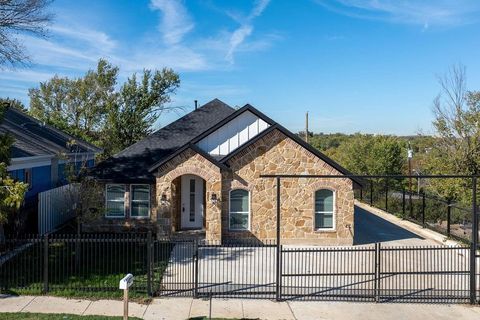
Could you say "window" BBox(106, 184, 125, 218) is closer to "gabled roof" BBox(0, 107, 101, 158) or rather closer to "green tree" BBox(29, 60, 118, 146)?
"gabled roof" BBox(0, 107, 101, 158)

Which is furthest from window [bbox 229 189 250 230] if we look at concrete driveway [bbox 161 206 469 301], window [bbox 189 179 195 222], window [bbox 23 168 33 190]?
window [bbox 23 168 33 190]

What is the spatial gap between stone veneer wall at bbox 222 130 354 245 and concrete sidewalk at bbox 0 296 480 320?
676 cm

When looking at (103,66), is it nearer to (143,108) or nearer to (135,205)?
(143,108)

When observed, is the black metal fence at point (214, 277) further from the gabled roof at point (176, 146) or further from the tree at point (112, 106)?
the tree at point (112, 106)

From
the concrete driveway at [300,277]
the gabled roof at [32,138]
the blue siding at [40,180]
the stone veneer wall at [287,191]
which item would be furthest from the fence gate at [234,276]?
the blue siding at [40,180]

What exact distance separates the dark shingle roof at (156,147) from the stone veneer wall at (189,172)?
0.73 m

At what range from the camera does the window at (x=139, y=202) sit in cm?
1972

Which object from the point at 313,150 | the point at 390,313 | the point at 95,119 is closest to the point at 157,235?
the point at 313,150

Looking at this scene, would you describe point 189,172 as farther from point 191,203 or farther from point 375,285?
point 375,285

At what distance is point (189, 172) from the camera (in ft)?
58.5

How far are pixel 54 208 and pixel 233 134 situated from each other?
8.84m

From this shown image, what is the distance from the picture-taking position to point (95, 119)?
49219 mm

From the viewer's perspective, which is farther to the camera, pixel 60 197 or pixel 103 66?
pixel 103 66

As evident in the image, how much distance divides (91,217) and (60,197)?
5543mm
